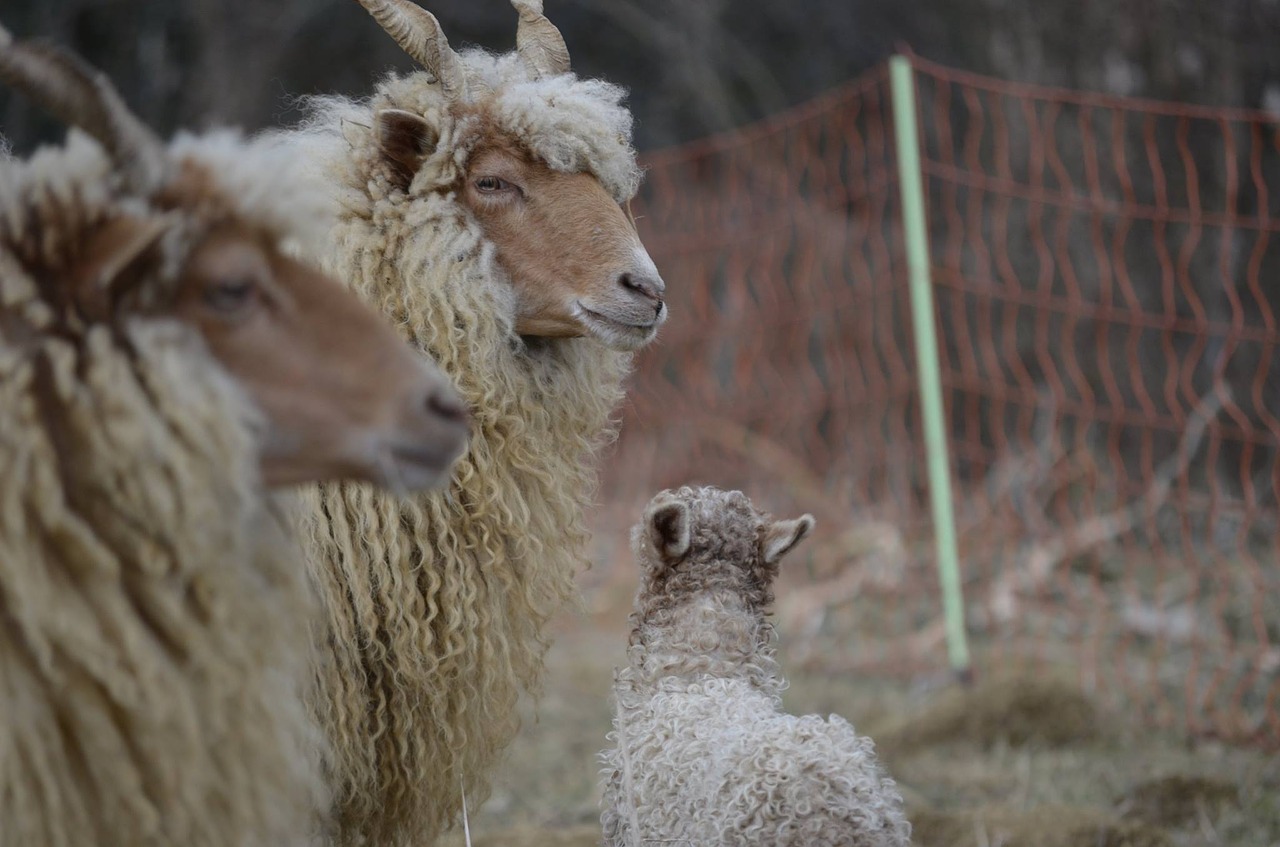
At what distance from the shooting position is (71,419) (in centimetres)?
200

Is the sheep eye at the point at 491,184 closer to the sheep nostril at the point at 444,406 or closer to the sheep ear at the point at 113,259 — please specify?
the sheep nostril at the point at 444,406

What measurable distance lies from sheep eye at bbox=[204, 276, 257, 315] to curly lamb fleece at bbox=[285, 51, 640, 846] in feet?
3.25

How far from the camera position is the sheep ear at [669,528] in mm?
3186

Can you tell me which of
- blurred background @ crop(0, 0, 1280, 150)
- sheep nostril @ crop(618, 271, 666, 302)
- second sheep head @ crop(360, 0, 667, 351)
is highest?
blurred background @ crop(0, 0, 1280, 150)

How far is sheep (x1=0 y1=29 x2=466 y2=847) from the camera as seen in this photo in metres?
2.00

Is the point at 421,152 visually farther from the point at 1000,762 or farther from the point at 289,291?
the point at 1000,762

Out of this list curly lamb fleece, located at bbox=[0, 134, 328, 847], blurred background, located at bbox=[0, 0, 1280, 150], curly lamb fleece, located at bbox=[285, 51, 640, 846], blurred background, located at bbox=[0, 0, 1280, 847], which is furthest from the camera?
blurred background, located at bbox=[0, 0, 1280, 150]

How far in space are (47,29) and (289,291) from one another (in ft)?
38.9

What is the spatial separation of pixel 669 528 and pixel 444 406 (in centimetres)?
115

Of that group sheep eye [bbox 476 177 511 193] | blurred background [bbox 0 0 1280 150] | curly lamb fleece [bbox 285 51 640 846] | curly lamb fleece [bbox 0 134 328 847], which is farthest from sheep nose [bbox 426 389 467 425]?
blurred background [bbox 0 0 1280 150]

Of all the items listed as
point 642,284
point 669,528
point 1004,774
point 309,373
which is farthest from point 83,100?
point 1004,774

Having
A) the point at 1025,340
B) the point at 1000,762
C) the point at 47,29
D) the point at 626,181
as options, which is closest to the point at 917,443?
the point at 1025,340

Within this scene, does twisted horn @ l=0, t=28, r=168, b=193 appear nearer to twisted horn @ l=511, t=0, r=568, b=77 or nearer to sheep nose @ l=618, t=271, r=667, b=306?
sheep nose @ l=618, t=271, r=667, b=306

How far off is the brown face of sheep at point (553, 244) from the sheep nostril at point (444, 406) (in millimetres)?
1081
